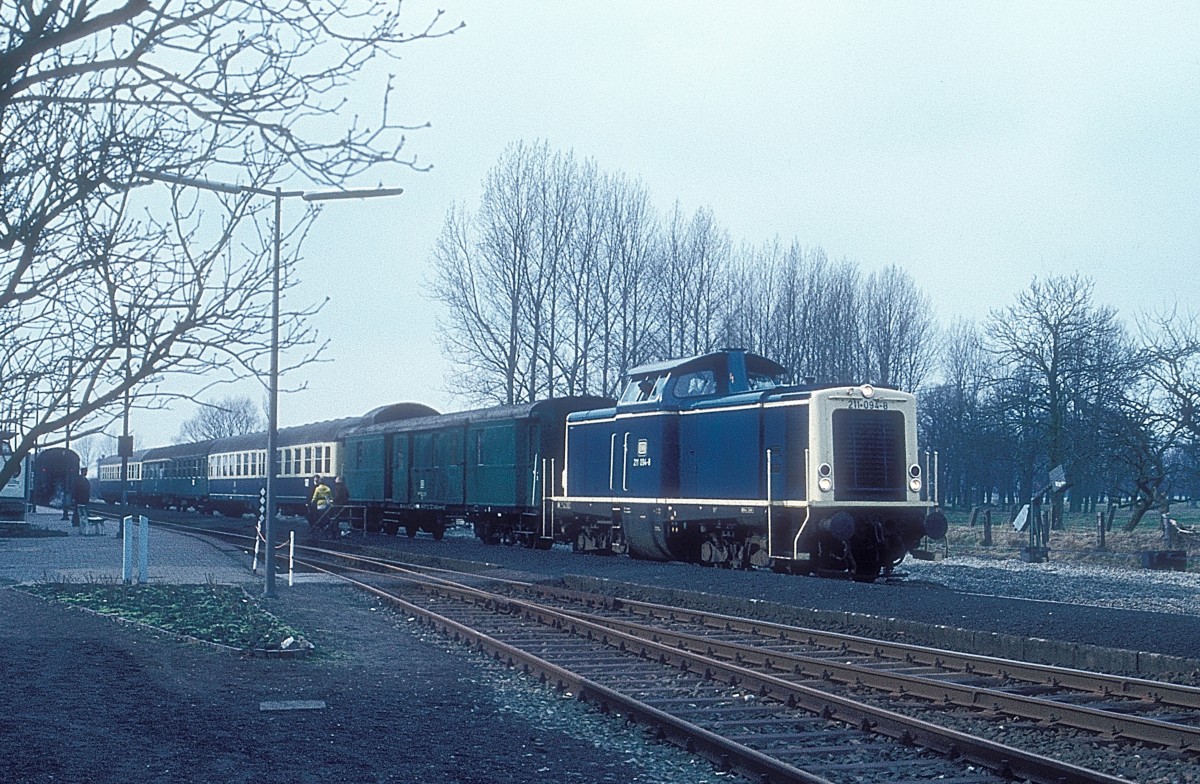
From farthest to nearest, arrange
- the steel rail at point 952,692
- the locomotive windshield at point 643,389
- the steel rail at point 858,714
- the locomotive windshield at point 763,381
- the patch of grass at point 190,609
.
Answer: the locomotive windshield at point 643,389 → the locomotive windshield at point 763,381 → the patch of grass at point 190,609 → the steel rail at point 952,692 → the steel rail at point 858,714

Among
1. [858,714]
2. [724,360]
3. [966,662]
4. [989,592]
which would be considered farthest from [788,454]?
[858,714]

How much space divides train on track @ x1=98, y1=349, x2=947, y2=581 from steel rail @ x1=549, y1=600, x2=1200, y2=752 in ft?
20.2

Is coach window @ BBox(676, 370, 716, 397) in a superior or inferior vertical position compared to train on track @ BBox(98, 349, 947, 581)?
superior

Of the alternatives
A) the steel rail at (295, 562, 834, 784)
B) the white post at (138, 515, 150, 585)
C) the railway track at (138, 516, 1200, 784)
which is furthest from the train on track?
the white post at (138, 515, 150, 585)

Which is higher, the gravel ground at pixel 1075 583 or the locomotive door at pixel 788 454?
the locomotive door at pixel 788 454

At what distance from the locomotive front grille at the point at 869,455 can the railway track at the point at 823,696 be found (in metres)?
Answer: 4.78

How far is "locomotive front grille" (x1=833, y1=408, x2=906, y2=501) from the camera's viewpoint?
1817 cm

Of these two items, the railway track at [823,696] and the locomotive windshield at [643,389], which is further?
the locomotive windshield at [643,389]

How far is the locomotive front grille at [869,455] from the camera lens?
18172 millimetres

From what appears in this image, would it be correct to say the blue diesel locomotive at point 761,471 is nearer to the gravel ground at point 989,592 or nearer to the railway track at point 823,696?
the gravel ground at point 989,592

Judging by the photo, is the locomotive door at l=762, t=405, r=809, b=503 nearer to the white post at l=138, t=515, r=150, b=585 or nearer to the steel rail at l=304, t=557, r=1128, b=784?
the steel rail at l=304, t=557, r=1128, b=784

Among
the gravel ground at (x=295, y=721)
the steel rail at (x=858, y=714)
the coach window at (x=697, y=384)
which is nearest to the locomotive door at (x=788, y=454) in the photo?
the coach window at (x=697, y=384)

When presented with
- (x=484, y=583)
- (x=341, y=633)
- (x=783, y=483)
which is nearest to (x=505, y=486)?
(x=484, y=583)

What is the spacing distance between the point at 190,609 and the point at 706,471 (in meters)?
8.73
